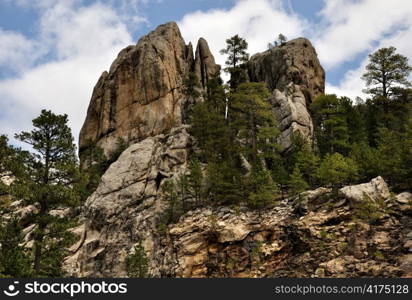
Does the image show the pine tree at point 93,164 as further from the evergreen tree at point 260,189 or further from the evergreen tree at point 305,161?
the evergreen tree at point 305,161

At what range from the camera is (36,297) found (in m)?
15.1

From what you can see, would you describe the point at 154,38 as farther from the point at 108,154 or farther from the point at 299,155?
the point at 299,155

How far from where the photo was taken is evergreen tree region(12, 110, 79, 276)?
867 inches

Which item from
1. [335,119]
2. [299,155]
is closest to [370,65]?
[335,119]

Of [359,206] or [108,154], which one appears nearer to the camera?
[359,206]

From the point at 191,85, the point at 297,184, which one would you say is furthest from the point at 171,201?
the point at 191,85

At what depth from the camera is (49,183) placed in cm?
2309

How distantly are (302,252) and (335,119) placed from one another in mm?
22307

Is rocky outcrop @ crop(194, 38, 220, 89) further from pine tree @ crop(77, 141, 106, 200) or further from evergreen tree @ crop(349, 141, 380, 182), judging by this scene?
evergreen tree @ crop(349, 141, 380, 182)

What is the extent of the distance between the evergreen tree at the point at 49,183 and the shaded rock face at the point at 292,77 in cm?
3442

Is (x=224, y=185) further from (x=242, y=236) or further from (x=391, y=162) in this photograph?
(x=391, y=162)

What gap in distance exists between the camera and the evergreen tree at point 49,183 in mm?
22025

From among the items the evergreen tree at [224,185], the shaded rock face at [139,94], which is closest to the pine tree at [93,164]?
the shaded rock face at [139,94]

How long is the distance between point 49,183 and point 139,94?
1495 inches
